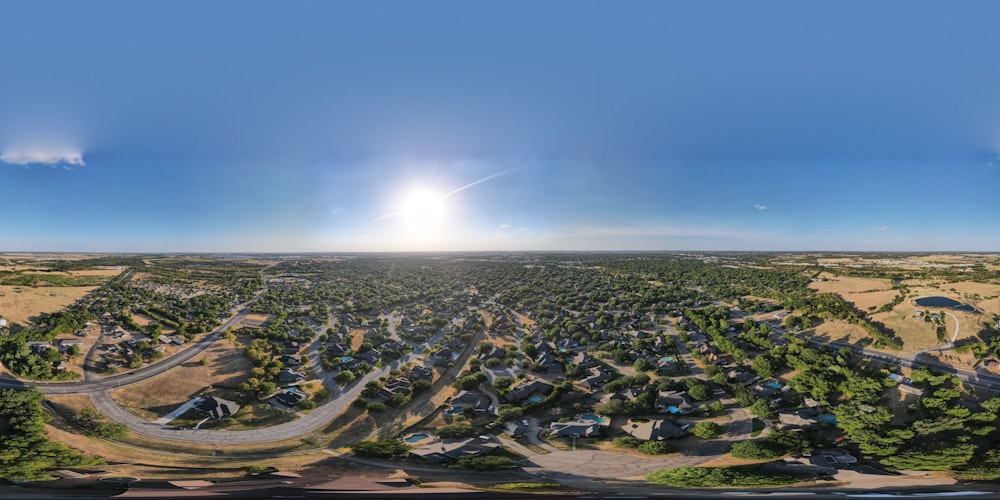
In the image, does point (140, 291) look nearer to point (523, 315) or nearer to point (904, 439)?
point (523, 315)

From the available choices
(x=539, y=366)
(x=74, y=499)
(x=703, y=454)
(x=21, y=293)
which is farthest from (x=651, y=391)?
(x=21, y=293)

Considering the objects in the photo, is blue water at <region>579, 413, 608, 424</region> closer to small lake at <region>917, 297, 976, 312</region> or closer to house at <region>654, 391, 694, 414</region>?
house at <region>654, 391, 694, 414</region>

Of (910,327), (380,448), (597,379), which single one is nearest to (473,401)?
(380,448)

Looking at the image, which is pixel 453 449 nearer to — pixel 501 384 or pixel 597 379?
pixel 501 384

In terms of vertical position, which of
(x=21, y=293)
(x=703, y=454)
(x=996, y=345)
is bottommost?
(x=703, y=454)

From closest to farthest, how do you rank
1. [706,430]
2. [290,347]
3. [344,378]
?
[706,430]
[344,378]
[290,347]

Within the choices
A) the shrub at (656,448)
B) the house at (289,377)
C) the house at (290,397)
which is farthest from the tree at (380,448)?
A: the house at (289,377)
